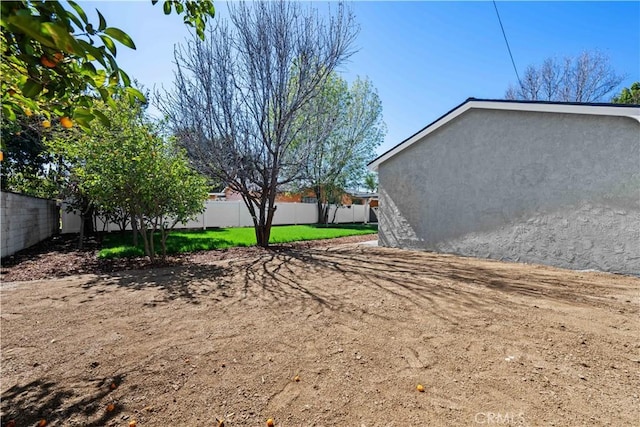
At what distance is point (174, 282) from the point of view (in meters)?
5.57

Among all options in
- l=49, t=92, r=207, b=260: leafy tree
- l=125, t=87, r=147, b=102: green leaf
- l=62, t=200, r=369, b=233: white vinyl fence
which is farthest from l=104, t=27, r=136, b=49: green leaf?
l=62, t=200, r=369, b=233: white vinyl fence

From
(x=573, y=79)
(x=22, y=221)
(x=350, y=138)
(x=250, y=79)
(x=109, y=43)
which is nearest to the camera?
(x=109, y=43)

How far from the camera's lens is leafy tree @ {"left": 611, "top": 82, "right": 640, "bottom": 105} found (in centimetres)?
1712

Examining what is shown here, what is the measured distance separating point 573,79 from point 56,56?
80.5 ft

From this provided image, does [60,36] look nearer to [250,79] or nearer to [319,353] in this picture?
[319,353]

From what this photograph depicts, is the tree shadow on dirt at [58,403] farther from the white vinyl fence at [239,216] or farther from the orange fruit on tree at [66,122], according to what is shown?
the white vinyl fence at [239,216]

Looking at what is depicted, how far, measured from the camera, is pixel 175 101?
972 cm

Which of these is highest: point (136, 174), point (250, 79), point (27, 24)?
point (250, 79)

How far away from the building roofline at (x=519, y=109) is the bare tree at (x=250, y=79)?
3.61 metres

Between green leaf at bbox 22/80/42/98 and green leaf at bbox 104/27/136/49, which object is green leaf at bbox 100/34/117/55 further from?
green leaf at bbox 22/80/42/98

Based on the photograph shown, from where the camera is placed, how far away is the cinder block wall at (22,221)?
24.2 feet

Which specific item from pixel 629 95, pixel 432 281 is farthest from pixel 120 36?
pixel 629 95

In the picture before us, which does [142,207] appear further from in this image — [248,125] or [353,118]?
[353,118]

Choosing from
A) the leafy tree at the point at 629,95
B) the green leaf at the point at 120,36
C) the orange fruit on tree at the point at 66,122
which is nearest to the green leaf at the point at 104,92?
the orange fruit on tree at the point at 66,122
